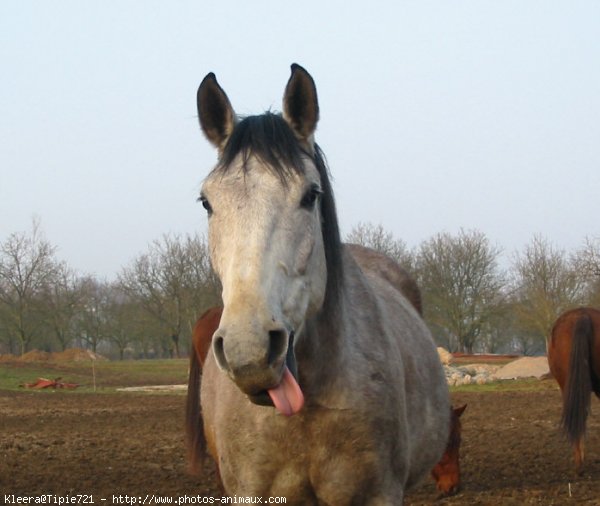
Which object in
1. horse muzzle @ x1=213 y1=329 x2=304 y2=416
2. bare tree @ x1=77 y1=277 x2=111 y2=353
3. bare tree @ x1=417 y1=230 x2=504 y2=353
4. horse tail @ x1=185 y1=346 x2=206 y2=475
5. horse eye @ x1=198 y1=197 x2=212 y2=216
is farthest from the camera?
bare tree @ x1=77 y1=277 x2=111 y2=353

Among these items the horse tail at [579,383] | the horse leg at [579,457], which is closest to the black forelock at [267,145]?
the horse leg at [579,457]

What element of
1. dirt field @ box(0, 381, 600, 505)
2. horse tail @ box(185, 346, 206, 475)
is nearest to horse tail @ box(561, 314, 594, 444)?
dirt field @ box(0, 381, 600, 505)

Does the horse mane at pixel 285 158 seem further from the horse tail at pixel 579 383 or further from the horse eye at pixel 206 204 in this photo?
the horse tail at pixel 579 383

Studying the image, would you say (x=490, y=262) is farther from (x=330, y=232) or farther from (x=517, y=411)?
(x=330, y=232)

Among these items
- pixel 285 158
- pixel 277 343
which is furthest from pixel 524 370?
pixel 277 343

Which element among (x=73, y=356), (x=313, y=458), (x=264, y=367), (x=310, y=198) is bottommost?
(x=313, y=458)

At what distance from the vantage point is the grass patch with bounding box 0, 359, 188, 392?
3341 centimetres

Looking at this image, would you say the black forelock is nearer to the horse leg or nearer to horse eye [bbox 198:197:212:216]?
horse eye [bbox 198:197:212:216]

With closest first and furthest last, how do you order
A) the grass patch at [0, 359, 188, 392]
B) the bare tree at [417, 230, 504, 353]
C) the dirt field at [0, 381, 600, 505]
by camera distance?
the dirt field at [0, 381, 600, 505] < the grass patch at [0, 359, 188, 392] < the bare tree at [417, 230, 504, 353]

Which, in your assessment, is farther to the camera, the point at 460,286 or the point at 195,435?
the point at 460,286

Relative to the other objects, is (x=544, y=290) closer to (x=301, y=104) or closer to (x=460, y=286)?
(x=460, y=286)

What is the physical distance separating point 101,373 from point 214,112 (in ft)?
121

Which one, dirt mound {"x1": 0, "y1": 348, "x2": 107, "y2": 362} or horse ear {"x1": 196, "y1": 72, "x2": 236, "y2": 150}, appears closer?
horse ear {"x1": 196, "y1": 72, "x2": 236, "y2": 150}

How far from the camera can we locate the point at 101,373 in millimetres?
38875
